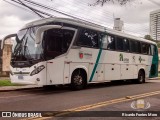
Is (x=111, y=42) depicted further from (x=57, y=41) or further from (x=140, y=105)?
(x=140, y=105)

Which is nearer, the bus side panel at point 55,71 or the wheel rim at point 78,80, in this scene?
the bus side panel at point 55,71

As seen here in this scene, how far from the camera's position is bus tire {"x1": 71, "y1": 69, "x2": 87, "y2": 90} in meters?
13.7

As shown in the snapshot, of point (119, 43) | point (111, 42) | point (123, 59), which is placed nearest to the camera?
point (111, 42)

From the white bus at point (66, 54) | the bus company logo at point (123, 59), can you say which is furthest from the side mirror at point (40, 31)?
the bus company logo at point (123, 59)

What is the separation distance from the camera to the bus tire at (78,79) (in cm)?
1367

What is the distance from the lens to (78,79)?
13984 mm

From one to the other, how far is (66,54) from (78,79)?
157cm

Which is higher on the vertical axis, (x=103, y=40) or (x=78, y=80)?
(x=103, y=40)

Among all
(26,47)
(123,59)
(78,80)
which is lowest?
(78,80)

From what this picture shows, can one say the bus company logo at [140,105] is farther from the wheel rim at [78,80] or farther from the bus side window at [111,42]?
the bus side window at [111,42]

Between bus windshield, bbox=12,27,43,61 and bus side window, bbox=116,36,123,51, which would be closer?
bus windshield, bbox=12,27,43,61

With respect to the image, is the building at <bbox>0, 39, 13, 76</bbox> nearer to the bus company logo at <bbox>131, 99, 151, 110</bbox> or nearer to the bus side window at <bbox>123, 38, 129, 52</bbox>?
the bus side window at <bbox>123, 38, 129, 52</bbox>

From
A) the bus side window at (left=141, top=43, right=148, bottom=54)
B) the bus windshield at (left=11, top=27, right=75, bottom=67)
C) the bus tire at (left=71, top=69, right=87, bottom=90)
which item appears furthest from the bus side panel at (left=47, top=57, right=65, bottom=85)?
the bus side window at (left=141, top=43, right=148, bottom=54)

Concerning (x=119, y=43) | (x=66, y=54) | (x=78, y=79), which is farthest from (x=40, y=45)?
(x=119, y=43)
